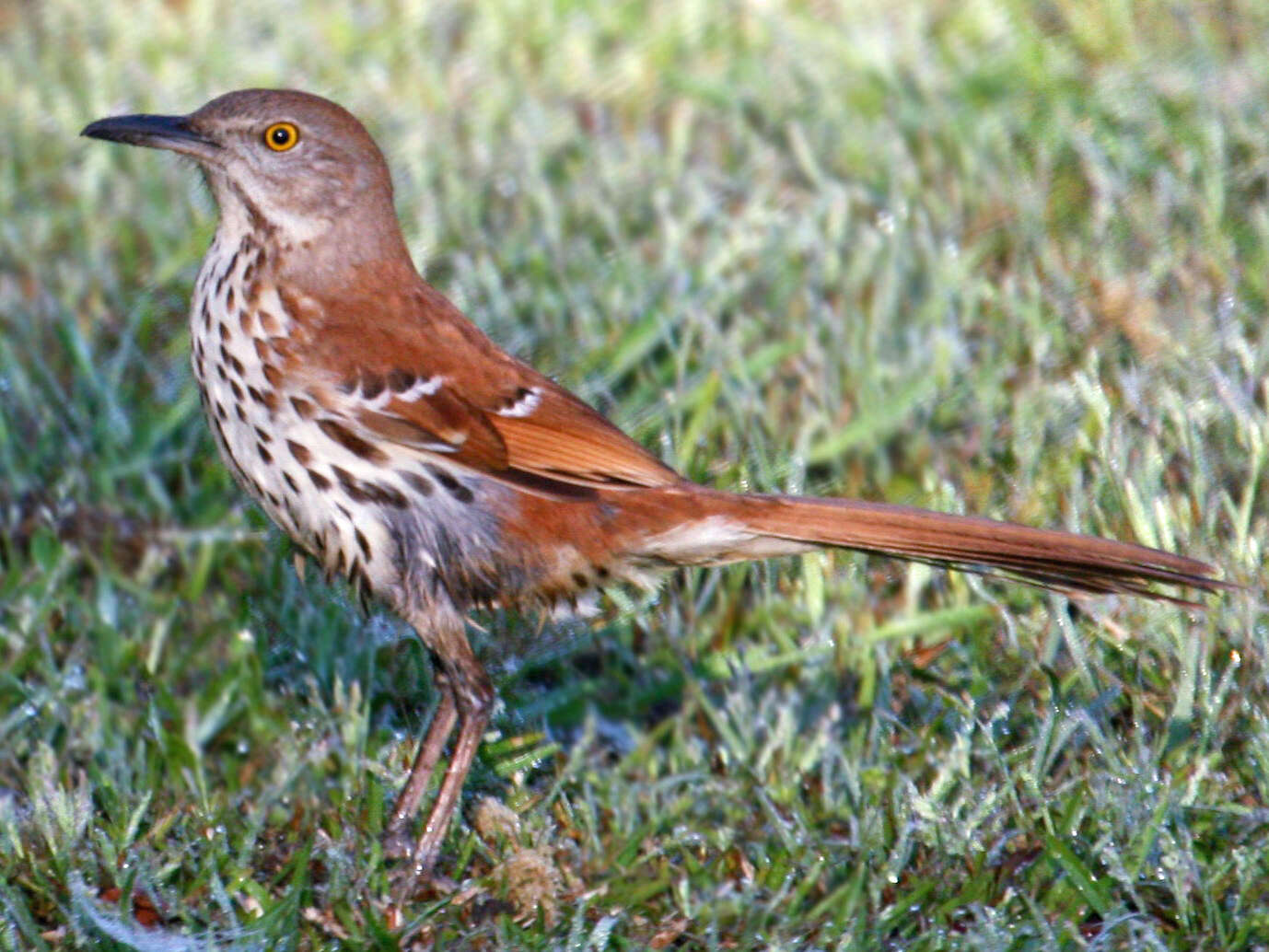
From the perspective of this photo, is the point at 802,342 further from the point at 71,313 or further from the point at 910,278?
the point at 71,313

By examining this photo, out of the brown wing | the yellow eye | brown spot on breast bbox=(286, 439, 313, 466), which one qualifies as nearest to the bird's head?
the yellow eye

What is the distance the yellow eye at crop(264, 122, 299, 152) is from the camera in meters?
4.02

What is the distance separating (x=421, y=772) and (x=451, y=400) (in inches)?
29.1

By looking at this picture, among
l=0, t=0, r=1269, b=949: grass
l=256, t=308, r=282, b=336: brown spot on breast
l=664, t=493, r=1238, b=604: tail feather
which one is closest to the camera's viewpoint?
l=664, t=493, r=1238, b=604: tail feather

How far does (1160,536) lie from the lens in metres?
4.12

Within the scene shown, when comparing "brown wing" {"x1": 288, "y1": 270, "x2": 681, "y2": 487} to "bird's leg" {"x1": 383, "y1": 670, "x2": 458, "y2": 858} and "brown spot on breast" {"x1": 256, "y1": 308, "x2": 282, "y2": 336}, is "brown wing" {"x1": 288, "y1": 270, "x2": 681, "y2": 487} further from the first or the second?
"bird's leg" {"x1": 383, "y1": 670, "x2": 458, "y2": 858}

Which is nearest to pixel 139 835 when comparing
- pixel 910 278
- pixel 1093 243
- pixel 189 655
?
pixel 189 655

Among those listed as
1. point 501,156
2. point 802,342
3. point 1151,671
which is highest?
point 501,156

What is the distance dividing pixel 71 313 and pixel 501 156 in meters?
1.50

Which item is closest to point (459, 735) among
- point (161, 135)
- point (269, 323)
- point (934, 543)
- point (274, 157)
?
point (269, 323)

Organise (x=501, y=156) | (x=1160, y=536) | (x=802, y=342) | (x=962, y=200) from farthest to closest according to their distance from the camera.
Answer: (x=501, y=156)
(x=962, y=200)
(x=802, y=342)
(x=1160, y=536)

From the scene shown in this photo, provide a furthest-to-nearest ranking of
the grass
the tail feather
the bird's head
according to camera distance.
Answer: the bird's head
the grass
the tail feather

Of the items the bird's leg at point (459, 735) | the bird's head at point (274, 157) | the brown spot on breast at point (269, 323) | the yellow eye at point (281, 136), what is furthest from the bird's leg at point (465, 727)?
the yellow eye at point (281, 136)

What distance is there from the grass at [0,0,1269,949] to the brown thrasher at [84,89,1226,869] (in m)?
0.38
